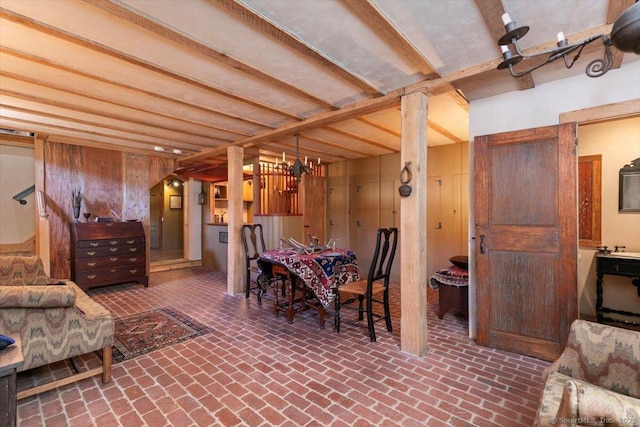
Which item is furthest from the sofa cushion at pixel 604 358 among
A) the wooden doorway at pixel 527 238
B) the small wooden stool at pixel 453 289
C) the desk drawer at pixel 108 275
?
the desk drawer at pixel 108 275

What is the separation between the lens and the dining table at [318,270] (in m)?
3.25

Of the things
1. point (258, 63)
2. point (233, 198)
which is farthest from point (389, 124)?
point (233, 198)

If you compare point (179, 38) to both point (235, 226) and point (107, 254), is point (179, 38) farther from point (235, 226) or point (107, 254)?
point (107, 254)

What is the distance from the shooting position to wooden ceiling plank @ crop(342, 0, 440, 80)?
1.70 m

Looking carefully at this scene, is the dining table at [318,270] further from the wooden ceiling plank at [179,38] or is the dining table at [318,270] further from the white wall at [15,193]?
the white wall at [15,193]

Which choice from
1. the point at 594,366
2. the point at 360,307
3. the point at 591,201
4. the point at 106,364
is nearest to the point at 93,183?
the point at 106,364

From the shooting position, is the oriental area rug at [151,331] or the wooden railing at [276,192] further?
the wooden railing at [276,192]

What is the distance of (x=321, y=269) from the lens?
3.24 metres

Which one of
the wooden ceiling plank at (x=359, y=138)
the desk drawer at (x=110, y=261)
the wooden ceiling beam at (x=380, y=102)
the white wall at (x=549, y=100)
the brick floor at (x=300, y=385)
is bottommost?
the brick floor at (x=300, y=385)

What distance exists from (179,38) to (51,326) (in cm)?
224

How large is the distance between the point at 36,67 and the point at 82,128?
206cm

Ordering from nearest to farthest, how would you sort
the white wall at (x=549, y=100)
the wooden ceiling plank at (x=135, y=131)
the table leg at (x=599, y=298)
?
the white wall at (x=549, y=100) < the table leg at (x=599, y=298) < the wooden ceiling plank at (x=135, y=131)

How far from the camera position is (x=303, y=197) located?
22.2ft

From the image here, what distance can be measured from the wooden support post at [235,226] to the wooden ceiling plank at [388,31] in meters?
3.38
